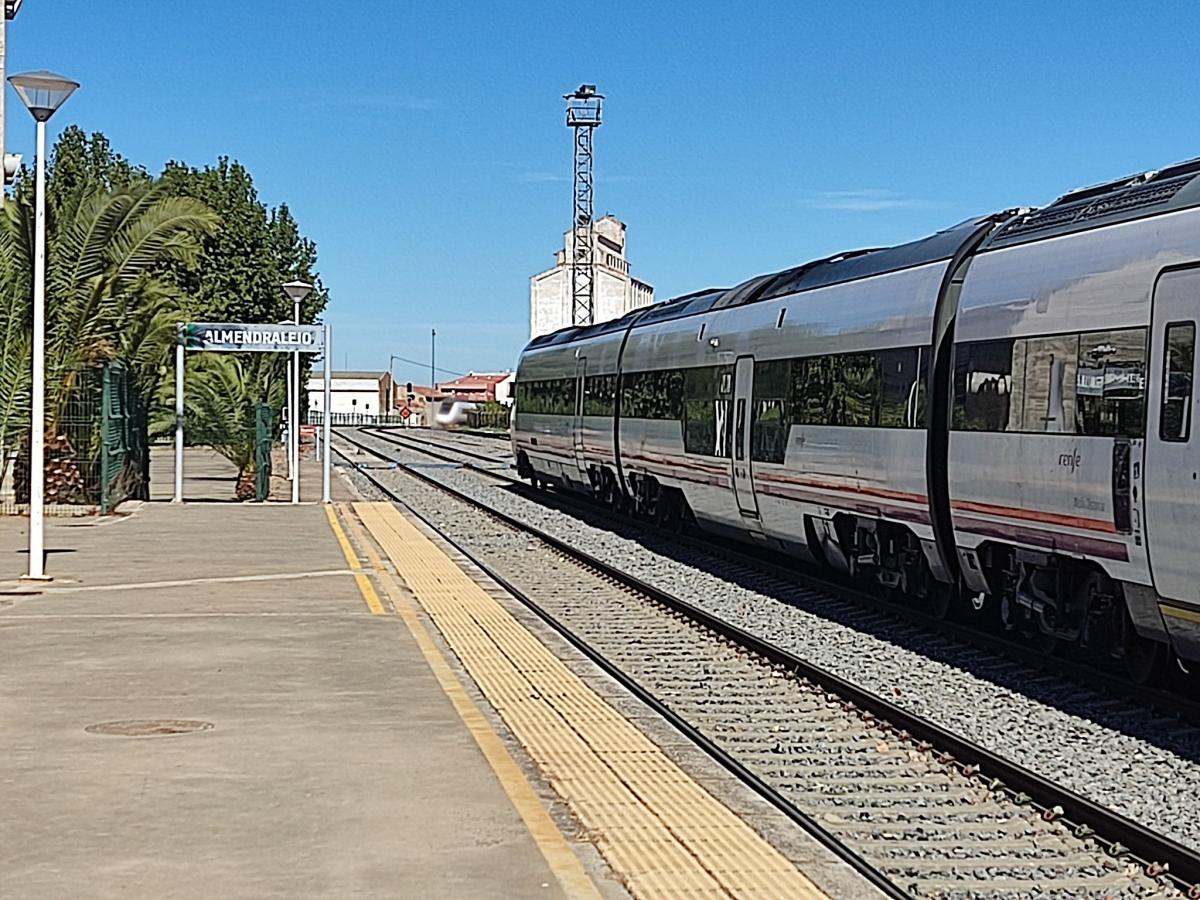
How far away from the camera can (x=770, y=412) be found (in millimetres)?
19109

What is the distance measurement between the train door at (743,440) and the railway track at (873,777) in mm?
3077

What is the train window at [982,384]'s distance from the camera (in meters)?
12.9

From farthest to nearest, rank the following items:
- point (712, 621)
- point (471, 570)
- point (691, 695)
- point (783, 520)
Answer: point (471, 570), point (783, 520), point (712, 621), point (691, 695)

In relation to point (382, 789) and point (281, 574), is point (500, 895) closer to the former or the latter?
point (382, 789)

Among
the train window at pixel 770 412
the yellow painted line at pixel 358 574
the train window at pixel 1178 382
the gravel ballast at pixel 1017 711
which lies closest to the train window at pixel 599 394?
Answer: the yellow painted line at pixel 358 574

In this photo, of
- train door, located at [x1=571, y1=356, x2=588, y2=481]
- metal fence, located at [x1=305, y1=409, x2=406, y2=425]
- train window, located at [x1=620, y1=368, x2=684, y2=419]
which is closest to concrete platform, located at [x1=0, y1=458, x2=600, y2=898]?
train window, located at [x1=620, y1=368, x2=684, y2=419]

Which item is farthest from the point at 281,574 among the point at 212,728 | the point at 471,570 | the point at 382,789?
the point at 382,789

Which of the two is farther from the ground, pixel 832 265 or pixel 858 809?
pixel 832 265

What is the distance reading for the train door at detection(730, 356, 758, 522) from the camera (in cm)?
1975

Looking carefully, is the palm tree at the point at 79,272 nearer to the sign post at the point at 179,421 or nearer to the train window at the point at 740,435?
the sign post at the point at 179,421

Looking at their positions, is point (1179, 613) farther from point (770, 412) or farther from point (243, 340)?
point (243, 340)

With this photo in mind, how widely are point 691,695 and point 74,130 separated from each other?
190 feet

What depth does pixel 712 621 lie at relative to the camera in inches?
615

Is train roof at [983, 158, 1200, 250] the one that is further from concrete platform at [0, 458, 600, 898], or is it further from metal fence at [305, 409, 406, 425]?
metal fence at [305, 409, 406, 425]
